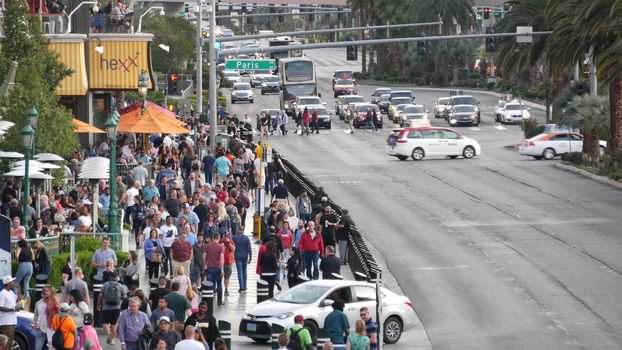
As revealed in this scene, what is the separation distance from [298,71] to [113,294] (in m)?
74.8

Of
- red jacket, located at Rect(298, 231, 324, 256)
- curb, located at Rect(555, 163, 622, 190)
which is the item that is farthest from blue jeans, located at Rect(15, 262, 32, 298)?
curb, located at Rect(555, 163, 622, 190)

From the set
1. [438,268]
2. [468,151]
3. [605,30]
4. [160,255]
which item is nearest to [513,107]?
[468,151]

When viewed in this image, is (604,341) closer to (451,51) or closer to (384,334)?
(384,334)

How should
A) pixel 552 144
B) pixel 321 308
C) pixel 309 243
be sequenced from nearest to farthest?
pixel 321 308 < pixel 309 243 < pixel 552 144

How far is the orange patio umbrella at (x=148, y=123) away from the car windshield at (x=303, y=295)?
1972 cm

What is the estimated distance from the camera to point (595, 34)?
174ft

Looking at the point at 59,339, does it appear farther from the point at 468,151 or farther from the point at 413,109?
the point at 413,109

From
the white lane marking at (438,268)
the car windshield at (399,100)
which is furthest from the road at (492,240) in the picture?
the car windshield at (399,100)

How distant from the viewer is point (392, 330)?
28.2m

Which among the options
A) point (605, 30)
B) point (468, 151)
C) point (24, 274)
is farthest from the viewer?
point (468, 151)

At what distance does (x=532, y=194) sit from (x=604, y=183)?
14.4 ft

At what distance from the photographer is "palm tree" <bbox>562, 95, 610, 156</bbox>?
60156 millimetres

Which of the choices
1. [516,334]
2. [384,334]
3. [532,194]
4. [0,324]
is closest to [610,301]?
[516,334]

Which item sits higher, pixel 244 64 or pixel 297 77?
pixel 244 64
